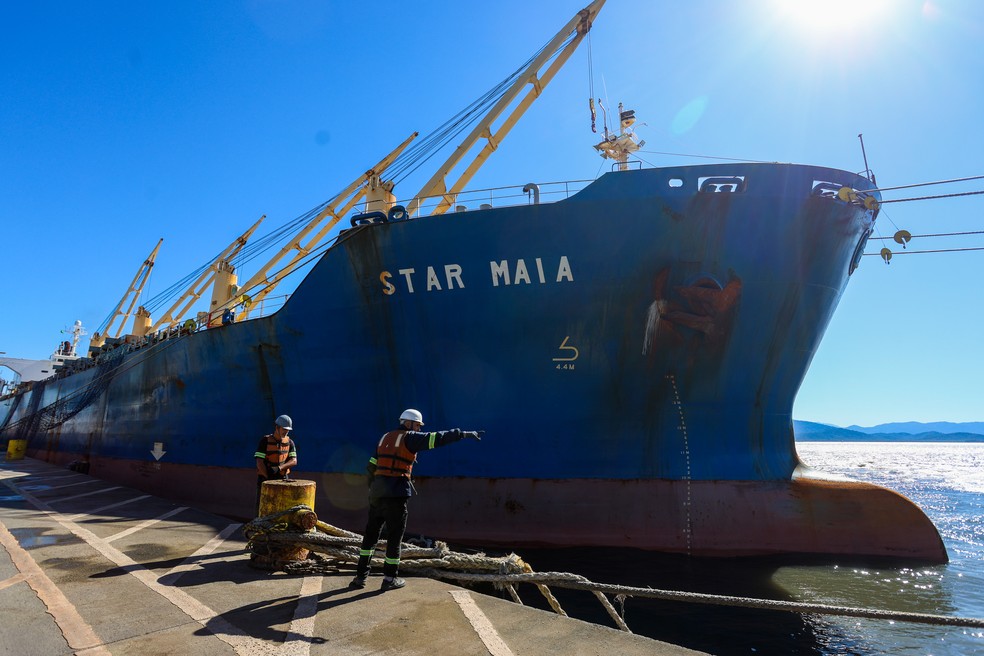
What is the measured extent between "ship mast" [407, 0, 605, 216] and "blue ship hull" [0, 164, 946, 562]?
11.2 feet

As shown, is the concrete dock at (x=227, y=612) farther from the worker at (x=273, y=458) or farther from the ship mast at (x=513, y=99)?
the ship mast at (x=513, y=99)

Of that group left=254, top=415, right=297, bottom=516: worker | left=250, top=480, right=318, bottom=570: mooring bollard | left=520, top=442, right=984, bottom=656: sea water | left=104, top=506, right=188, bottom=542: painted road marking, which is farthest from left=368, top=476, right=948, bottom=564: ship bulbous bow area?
left=104, top=506, right=188, bottom=542: painted road marking

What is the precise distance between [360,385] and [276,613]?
680cm

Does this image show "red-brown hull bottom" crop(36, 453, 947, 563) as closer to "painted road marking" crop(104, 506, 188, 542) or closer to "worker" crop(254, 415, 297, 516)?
"worker" crop(254, 415, 297, 516)

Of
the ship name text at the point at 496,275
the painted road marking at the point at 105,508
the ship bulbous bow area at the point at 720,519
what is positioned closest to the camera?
the painted road marking at the point at 105,508

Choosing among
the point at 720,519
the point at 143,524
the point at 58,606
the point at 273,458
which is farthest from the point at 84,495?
the point at 720,519

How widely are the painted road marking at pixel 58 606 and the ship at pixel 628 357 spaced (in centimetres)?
568

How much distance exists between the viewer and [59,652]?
355 centimetres

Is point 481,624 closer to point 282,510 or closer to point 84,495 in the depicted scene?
point 282,510

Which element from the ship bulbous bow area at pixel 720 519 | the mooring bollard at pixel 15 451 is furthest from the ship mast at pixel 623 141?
the mooring bollard at pixel 15 451

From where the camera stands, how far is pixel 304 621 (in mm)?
4227

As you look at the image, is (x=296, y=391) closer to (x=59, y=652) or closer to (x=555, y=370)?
(x=555, y=370)

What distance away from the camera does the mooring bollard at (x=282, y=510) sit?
5.82 metres

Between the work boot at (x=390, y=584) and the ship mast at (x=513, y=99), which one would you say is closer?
the work boot at (x=390, y=584)
